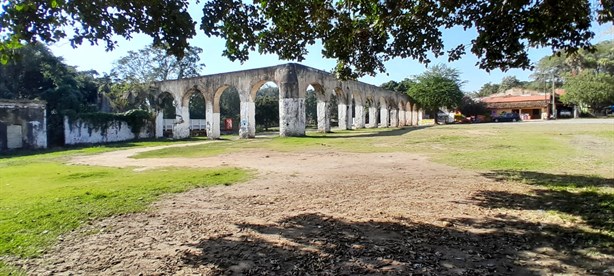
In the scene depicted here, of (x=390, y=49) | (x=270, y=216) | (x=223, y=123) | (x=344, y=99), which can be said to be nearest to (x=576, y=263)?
(x=270, y=216)

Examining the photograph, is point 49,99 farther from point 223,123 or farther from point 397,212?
point 397,212

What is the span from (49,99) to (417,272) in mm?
25601

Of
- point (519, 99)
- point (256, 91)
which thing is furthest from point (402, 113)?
point (256, 91)

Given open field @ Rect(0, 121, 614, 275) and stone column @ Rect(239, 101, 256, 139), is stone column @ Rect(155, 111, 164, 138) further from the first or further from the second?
open field @ Rect(0, 121, 614, 275)

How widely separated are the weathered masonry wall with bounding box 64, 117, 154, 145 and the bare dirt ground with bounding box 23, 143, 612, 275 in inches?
743

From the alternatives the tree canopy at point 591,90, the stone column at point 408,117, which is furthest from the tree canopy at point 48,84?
the tree canopy at point 591,90

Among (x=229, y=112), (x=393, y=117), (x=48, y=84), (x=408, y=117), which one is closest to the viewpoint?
(x=48, y=84)

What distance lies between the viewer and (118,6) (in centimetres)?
409

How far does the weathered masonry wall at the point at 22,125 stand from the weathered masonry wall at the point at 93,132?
1263 mm

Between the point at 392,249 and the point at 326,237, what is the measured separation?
69cm

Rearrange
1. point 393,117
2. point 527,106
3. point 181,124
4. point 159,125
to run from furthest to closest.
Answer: point 527,106 → point 393,117 → point 159,125 → point 181,124

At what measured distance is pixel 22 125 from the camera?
739 inches

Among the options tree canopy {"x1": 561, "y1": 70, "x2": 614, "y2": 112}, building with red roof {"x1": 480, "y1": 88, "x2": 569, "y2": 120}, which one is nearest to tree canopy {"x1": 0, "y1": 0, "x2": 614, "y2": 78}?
tree canopy {"x1": 561, "y1": 70, "x2": 614, "y2": 112}

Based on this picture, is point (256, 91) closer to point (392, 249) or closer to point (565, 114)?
point (392, 249)
